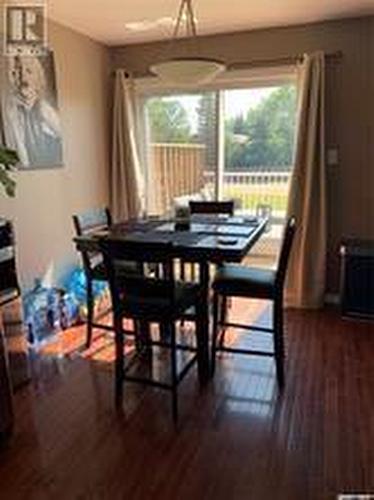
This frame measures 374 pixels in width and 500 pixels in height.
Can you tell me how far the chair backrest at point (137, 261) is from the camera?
2422 mm

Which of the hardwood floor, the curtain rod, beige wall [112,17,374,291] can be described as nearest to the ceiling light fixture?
the curtain rod

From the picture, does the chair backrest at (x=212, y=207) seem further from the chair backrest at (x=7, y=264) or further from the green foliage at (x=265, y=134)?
the chair backrest at (x=7, y=264)

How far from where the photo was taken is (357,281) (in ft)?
12.6

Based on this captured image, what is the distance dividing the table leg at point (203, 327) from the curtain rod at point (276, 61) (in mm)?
2257

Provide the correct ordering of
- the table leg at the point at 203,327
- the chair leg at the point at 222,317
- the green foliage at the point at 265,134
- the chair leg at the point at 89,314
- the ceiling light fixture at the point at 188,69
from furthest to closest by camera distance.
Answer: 1. the green foliage at the point at 265,134
2. the chair leg at the point at 89,314
3. the chair leg at the point at 222,317
4. the table leg at the point at 203,327
5. the ceiling light fixture at the point at 188,69

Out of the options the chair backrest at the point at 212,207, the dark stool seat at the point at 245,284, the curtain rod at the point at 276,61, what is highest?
the curtain rod at the point at 276,61

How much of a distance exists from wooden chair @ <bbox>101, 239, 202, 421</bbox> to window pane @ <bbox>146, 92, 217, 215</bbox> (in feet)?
7.05

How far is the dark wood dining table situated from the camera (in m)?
2.60

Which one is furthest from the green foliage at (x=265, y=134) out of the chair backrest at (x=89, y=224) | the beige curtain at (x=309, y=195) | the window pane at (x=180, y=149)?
the chair backrest at (x=89, y=224)

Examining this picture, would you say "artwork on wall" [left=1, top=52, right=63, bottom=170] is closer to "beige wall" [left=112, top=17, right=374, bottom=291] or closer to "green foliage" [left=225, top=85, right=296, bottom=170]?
"beige wall" [left=112, top=17, right=374, bottom=291]

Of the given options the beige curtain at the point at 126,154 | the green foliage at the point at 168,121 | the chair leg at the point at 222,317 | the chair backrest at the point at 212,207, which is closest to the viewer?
the chair leg at the point at 222,317

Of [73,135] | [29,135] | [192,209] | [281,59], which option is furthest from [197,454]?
[281,59]

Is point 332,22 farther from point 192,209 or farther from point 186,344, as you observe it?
point 186,344

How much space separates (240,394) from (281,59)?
2.86 m
